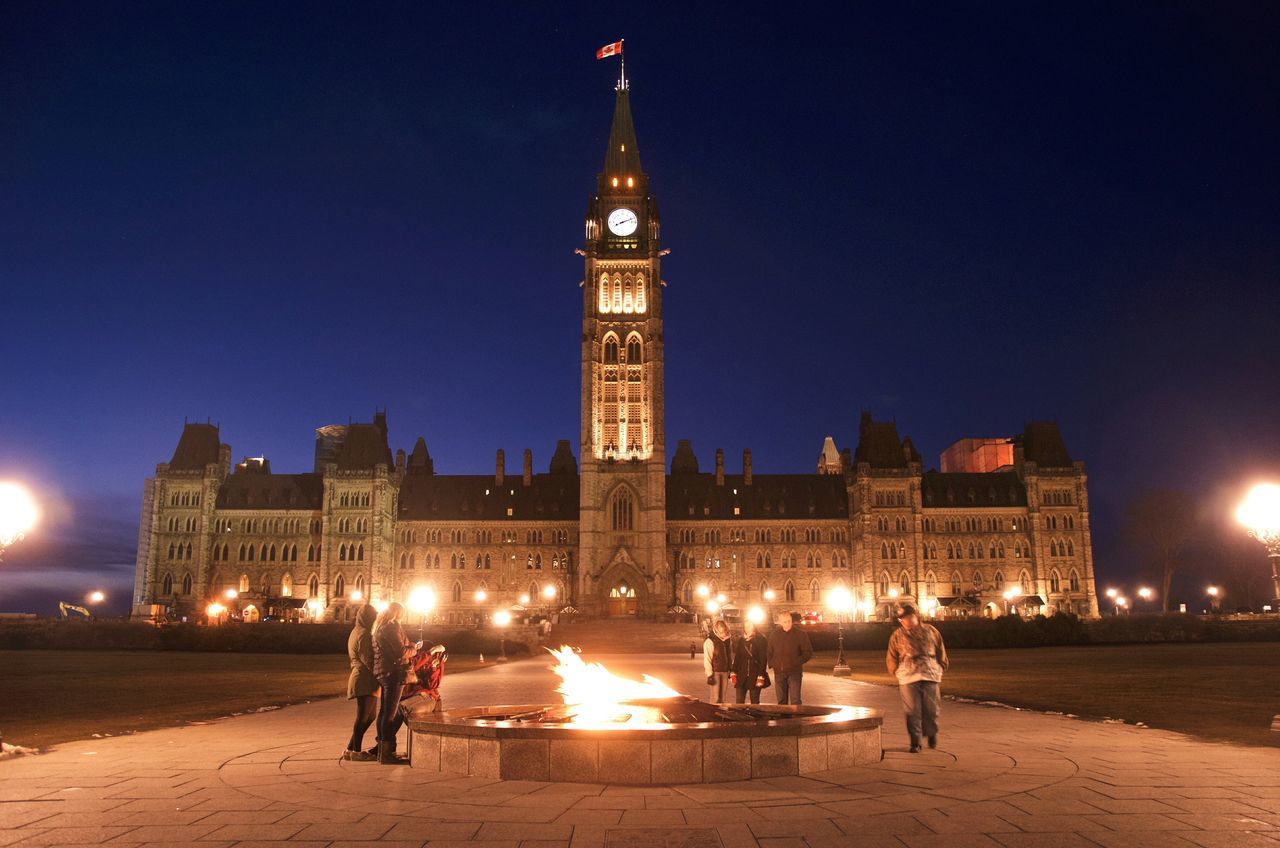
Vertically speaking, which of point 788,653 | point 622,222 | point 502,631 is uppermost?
point 622,222

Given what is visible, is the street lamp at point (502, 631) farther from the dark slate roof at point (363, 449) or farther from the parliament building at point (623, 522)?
the dark slate roof at point (363, 449)

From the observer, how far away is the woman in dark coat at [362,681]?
1269 centimetres

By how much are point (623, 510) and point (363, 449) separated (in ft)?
95.4

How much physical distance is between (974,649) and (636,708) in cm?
4540

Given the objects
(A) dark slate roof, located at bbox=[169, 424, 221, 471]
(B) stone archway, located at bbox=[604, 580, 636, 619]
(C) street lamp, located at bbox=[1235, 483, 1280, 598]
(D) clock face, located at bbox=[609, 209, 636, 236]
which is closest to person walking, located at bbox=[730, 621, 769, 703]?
(C) street lamp, located at bbox=[1235, 483, 1280, 598]

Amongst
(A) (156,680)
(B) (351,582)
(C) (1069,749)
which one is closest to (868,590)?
(B) (351,582)

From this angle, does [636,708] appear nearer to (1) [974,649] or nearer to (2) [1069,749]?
(2) [1069,749]

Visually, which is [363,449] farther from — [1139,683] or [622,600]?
[1139,683]

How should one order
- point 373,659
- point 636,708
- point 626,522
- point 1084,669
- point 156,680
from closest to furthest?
point 373,659, point 636,708, point 156,680, point 1084,669, point 626,522

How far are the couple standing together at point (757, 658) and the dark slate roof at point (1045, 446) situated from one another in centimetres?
8854

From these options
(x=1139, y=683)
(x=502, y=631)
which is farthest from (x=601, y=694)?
(x=502, y=631)

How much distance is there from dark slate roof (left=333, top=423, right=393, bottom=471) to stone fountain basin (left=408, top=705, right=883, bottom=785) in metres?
89.3

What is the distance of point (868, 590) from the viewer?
9206 cm

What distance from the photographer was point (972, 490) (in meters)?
98.9
